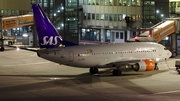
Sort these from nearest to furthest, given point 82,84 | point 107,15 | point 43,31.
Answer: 1. point 82,84
2. point 43,31
3. point 107,15

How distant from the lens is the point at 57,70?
1948 inches

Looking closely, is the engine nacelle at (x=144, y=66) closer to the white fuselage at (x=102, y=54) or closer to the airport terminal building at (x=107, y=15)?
the white fuselage at (x=102, y=54)

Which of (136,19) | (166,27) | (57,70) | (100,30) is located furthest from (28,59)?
(100,30)

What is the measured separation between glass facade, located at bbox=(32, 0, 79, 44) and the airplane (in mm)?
41312

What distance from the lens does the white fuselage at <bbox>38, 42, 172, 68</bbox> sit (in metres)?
41.5

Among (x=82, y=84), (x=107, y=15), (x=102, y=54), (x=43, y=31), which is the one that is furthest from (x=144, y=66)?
(x=107, y=15)

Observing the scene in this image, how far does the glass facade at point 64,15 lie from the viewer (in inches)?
3361

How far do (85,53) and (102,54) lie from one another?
83.4 inches

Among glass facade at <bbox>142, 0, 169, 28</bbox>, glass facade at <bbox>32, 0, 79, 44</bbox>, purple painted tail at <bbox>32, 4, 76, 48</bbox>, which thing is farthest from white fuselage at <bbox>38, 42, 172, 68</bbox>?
glass facade at <bbox>32, 0, 79, 44</bbox>

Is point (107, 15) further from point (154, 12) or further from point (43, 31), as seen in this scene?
point (43, 31)

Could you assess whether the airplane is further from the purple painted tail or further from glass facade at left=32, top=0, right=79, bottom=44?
glass facade at left=32, top=0, right=79, bottom=44

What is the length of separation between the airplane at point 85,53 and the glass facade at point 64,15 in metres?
41.3

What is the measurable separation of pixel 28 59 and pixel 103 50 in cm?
2180

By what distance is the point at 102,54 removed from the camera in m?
43.8
